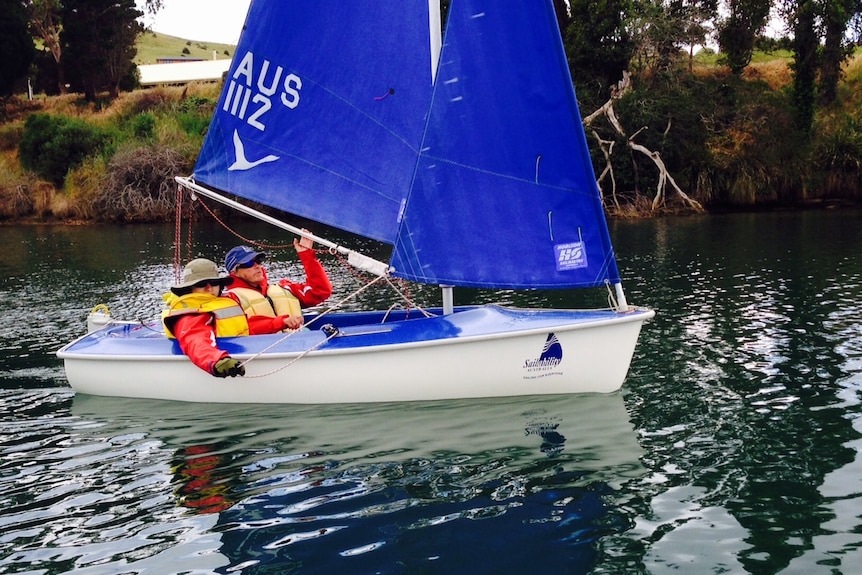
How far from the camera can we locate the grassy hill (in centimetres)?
8362

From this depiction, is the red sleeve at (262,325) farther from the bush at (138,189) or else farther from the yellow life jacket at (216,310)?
the bush at (138,189)

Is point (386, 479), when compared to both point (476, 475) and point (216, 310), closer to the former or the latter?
point (476, 475)

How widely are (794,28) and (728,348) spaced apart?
95.0 ft

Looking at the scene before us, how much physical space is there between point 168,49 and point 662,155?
69446 mm

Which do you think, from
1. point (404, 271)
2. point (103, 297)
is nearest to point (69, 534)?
point (404, 271)

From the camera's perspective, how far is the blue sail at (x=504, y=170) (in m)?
8.60

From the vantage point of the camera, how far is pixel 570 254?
8797 millimetres

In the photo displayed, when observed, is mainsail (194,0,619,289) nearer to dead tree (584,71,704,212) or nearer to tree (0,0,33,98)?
dead tree (584,71,704,212)

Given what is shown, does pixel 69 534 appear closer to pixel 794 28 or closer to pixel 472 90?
pixel 472 90

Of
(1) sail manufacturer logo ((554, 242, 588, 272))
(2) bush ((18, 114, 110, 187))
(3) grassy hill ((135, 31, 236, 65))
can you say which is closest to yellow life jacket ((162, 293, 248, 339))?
(1) sail manufacturer logo ((554, 242, 588, 272))

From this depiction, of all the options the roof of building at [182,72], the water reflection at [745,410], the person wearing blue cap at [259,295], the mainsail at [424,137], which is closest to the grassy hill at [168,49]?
the roof of building at [182,72]

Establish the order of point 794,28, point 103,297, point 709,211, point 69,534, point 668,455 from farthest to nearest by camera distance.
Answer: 1. point 794,28
2. point 709,211
3. point 103,297
4. point 668,455
5. point 69,534

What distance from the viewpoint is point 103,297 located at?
57.2 feet

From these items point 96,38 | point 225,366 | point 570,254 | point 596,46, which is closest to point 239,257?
point 225,366
